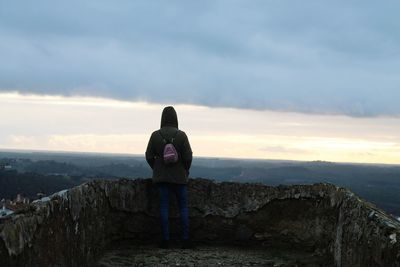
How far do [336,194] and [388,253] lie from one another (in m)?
2.97

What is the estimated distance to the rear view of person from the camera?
7816 mm

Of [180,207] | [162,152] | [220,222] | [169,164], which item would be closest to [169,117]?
[162,152]

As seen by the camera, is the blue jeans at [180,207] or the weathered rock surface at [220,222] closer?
the weathered rock surface at [220,222]

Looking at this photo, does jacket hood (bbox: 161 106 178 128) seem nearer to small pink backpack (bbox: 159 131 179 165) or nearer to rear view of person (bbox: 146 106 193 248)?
rear view of person (bbox: 146 106 193 248)

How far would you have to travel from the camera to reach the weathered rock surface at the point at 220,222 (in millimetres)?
4453

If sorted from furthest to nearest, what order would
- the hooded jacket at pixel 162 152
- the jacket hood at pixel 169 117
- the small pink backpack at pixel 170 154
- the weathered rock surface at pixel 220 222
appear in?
the jacket hood at pixel 169 117 → the hooded jacket at pixel 162 152 → the small pink backpack at pixel 170 154 → the weathered rock surface at pixel 220 222

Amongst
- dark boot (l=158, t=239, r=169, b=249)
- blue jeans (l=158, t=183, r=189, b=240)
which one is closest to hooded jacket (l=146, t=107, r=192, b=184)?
blue jeans (l=158, t=183, r=189, b=240)

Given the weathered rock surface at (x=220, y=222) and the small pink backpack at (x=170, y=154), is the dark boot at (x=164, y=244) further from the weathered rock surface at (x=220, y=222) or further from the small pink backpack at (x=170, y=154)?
the small pink backpack at (x=170, y=154)

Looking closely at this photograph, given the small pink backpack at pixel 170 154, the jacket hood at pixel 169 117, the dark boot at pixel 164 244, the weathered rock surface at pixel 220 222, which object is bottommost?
the dark boot at pixel 164 244

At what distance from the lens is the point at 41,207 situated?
4.52 m

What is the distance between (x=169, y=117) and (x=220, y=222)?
167 cm

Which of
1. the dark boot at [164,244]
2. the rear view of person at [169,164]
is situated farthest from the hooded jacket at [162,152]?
the dark boot at [164,244]

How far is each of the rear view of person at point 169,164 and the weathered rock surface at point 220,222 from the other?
0.49 meters

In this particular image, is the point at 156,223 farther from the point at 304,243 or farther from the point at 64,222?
the point at 64,222
